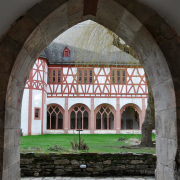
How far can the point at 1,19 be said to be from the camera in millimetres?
2301

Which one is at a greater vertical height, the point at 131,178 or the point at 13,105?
the point at 13,105

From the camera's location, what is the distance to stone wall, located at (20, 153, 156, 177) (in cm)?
564

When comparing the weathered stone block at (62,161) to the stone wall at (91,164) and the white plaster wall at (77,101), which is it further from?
the white plaster wall at (77,101)

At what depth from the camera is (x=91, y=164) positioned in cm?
567

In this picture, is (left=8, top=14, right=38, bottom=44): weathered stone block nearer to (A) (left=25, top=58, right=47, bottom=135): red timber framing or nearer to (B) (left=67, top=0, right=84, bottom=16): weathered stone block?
(B) (left=67, top=0, right=84, bottom=16): weathered stone block

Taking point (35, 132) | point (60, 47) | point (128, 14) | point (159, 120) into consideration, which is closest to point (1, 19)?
point (128, 14)

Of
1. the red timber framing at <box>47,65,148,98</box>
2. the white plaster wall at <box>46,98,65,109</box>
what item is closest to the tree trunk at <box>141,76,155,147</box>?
the red timber framing at <box>47,65,148,98</box>

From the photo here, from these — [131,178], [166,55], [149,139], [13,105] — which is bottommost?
[131,178]

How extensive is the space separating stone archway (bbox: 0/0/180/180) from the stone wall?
3066 millimetres

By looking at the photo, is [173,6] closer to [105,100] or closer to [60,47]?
[105,100]

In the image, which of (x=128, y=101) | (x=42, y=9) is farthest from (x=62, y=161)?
(x=128, y=101)

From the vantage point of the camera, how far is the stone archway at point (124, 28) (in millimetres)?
2305

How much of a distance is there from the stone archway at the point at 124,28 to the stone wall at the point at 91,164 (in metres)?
3.07

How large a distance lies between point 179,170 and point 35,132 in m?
13.4
